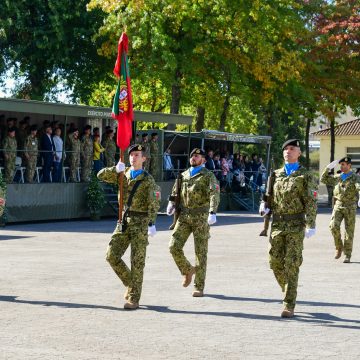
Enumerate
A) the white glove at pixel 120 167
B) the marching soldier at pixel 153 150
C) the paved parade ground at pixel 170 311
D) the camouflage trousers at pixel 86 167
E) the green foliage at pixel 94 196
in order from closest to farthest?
1. the paved parade ground at pixel 170 311
2. the white glove at pixel 120 167
3. the camouflage trousers at pixel 86 167
4. the green foliage at pixel 94 196
5. the marching soldier at pixel 153 150

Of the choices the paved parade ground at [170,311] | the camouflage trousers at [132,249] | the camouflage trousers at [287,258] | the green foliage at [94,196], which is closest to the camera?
the paved parade ground at [170,311]

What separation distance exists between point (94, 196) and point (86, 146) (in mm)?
1593

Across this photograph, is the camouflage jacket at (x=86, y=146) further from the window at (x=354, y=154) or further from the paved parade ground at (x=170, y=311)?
the window at (x=354, y=154)

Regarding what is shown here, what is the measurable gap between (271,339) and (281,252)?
2.14 meters

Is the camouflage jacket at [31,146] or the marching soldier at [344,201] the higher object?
the camouflage jacket at [31,146]

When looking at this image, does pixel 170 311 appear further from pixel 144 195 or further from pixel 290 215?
pixel 290 215

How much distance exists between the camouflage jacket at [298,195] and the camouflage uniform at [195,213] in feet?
5.37

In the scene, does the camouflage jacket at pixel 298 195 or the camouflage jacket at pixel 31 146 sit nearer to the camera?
the camouflage jacket at pixel 298 195

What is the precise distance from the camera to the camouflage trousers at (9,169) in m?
27.3

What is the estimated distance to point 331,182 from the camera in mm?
18047

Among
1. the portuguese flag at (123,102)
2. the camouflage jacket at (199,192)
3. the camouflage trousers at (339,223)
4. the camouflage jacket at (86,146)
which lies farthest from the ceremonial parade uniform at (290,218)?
the camouflage jacket at (86,146)

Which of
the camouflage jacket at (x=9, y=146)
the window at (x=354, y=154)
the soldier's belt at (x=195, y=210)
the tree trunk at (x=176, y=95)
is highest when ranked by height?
the tree trunk at (x=176, y=95)

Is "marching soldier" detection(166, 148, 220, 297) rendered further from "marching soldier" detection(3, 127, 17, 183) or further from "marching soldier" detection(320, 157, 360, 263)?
"marching soldier" detection(3, 127, 17, 183)

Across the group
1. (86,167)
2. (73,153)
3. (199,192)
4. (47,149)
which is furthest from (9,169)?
(199,192)
